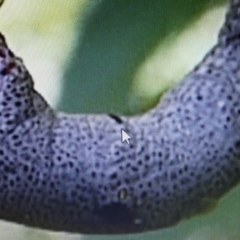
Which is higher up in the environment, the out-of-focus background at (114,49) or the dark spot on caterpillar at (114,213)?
the out-of-focus background at (114,49)

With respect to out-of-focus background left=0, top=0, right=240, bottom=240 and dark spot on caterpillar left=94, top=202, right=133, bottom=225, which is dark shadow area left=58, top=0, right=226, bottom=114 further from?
dark spot on caterpillar left=94, top=202, right=133, bottom=225

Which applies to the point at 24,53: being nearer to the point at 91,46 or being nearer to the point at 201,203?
the point at 91,46

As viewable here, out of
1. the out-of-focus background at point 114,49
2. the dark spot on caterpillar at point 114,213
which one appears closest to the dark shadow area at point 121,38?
the out-of-focus background at point 114,49

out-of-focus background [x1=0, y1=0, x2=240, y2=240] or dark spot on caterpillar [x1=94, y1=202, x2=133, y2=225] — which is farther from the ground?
out-of-focus background [x1=0, y1=0, x2=240, y2=240]

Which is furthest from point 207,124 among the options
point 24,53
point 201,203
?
point 24,53

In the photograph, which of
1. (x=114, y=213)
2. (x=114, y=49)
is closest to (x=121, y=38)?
(x=114, y=49)

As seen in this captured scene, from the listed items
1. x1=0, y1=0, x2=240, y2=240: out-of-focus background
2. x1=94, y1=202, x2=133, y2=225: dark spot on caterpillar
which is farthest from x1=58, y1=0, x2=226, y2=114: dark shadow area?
x1=94, y1=202, x2=133, y2=225: dark spot on caterpillar

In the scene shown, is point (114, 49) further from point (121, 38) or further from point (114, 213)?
point (114, 213)

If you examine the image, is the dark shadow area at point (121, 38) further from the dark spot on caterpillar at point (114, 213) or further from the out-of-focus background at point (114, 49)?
the dark spot on caterpillar at point (114, 213)
